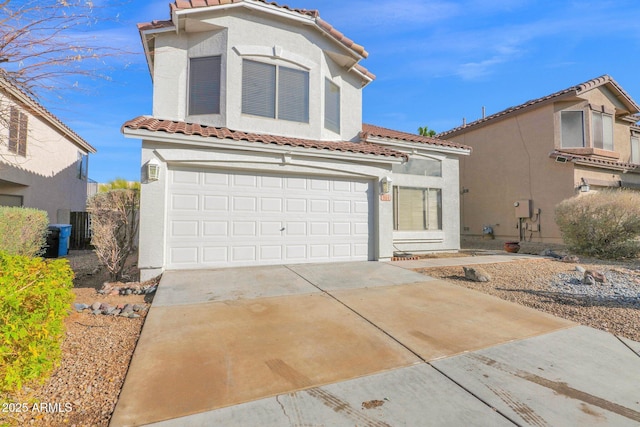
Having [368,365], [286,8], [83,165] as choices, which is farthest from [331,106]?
[83,165]

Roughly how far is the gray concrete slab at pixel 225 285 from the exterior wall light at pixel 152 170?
207 centimetres

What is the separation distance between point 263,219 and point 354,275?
265 cm

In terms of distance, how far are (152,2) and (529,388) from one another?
6429 millimetres

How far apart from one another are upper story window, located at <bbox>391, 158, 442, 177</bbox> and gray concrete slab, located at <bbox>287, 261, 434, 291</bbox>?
13.5 ft

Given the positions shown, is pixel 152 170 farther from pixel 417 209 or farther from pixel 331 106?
pixel 417 209

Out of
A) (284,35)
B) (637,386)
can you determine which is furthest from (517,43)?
(637,386)

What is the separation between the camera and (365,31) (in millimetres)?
10180

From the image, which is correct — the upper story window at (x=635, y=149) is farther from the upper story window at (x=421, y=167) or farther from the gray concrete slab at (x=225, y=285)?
the gray concrete slab at (x=225, y=285)

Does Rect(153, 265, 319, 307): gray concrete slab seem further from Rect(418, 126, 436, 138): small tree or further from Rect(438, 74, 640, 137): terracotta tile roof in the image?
Rect(418, 126, 436, 138): small tree

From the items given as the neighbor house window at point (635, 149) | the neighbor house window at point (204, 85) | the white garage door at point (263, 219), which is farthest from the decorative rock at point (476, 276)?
the neighbor house window at point (635, 149)

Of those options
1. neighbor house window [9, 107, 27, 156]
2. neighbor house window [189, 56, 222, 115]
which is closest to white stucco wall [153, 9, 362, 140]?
neighbor house window [189, 56, 222, 115]

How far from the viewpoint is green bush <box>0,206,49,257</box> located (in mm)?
7504

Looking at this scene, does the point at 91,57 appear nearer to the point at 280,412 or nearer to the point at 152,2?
the point at 152,2

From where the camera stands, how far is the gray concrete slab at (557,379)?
7.81 ft
